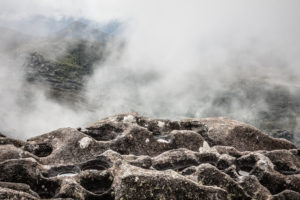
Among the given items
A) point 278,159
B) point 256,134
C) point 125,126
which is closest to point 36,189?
point 125,126

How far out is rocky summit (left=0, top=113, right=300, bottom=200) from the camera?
13945mm

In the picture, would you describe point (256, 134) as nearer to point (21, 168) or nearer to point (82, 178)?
point (82, 178)

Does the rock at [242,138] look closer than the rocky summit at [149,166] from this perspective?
No

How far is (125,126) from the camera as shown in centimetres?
2938

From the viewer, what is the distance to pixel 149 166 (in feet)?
62.4

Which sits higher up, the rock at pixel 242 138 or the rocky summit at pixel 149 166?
the rock at pixel 242 138

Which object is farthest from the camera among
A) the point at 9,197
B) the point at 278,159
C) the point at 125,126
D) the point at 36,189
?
the point at 125,126

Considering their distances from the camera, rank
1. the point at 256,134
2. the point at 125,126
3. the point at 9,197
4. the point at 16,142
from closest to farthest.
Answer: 1. the point at 9,197
2. the point at 16,142
3. the point at 125,126
4. the point at 256,134

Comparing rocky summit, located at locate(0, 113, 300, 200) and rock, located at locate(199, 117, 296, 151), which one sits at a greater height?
rock, located at locate(199, 117, 296, 151)

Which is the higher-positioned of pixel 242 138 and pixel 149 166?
pixel 242 138

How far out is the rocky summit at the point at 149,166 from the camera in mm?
13945

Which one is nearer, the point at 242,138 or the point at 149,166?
the point at 149,166

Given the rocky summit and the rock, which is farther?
the rock

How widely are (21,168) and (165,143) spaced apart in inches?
611
